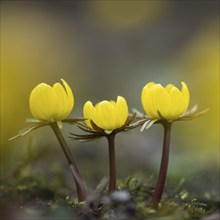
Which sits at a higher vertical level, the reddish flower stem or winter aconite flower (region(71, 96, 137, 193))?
winter aconite flower (region(71, 96, 137, 193))

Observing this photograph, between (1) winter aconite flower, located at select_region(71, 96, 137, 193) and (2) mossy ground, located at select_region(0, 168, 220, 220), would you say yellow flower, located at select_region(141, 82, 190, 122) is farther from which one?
(2) mossy ground, located at select_region(0, 168, 220, 220)

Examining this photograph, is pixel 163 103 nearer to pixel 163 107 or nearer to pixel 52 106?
pixel 163 107

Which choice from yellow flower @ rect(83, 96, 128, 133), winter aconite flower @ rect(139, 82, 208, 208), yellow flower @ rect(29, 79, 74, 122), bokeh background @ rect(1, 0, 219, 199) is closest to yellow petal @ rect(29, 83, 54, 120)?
yellow flower @ rect(29, 79, 74, 122)

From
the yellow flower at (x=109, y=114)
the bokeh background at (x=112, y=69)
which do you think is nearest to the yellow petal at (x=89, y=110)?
the yellow flower at (x=109, y=114)

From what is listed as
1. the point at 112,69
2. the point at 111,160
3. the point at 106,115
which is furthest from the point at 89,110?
the point at 112,69

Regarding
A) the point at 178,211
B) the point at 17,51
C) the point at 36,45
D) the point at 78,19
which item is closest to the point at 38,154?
the point at 178,211

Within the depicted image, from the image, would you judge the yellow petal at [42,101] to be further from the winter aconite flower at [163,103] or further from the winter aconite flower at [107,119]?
the winter aconite flower at [163,103]

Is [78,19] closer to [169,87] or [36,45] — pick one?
[36,45]
